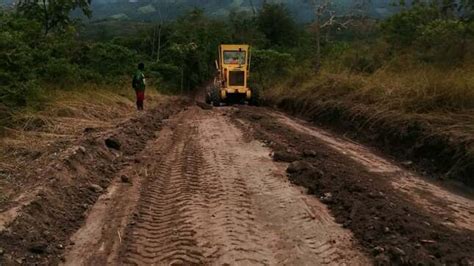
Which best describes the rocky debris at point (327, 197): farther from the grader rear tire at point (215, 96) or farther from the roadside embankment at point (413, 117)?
the grader rear tire at point (215, 96)

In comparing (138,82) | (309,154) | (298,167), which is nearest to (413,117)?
(309,154)

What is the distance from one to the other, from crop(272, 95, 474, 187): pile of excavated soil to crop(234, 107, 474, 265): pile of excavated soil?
55.9 inches

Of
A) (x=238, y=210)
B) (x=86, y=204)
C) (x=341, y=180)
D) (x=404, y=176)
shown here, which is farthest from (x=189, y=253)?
(x=404, y=176)

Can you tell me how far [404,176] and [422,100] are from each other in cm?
353

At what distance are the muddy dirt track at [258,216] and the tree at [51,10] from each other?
15623mm

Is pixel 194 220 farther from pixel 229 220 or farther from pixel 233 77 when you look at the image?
pixel 233 77

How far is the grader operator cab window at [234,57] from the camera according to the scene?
24172mm

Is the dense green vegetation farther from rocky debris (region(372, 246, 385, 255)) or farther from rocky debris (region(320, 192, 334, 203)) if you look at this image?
rocky debris (region(372, 246, 385, 255))

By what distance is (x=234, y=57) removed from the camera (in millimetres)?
24266

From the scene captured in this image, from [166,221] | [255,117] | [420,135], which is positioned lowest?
[255,117]

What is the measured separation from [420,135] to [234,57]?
14.5 metres

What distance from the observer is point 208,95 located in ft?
80.6

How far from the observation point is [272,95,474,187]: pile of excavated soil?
9026mm

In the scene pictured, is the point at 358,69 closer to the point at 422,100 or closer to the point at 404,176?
the point at 422,100
